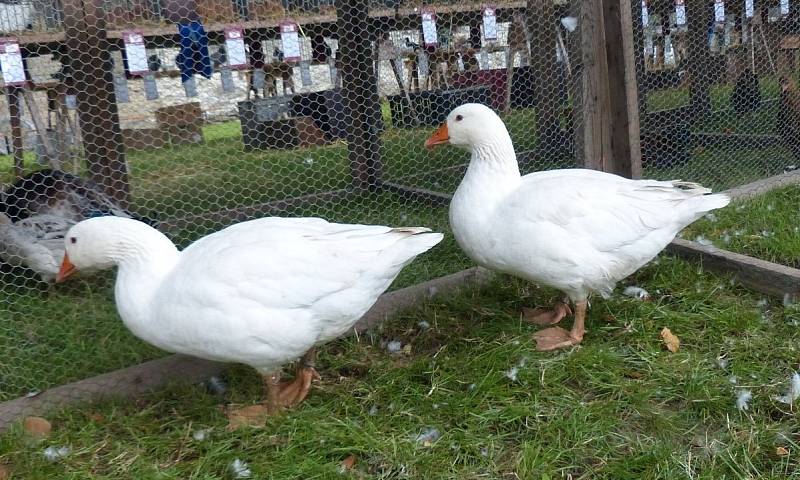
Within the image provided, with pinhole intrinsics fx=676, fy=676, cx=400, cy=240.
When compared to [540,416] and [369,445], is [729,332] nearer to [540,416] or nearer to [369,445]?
[540,416]

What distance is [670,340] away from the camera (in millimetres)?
2561

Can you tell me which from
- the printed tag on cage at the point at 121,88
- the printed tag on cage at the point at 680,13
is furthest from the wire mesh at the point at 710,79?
the printed tag on cage at the point at 121,88

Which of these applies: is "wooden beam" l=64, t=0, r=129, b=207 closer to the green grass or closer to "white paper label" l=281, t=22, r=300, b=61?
"white paper label" l=281, t=22, r=300, b=61

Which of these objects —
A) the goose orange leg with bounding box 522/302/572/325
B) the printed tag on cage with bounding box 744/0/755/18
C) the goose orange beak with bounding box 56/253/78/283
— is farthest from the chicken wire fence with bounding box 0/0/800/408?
the goose orange leg with bounding box 522/302/572/325

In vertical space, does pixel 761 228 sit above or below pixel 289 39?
below

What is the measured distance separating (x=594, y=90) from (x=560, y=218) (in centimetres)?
134

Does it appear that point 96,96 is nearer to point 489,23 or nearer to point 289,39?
point 289,39

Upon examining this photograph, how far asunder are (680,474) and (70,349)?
230 cm

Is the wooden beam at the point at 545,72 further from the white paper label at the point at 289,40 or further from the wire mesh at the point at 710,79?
the white paper label at the point at 289,40

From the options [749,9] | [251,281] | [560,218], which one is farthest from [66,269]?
[749,9]

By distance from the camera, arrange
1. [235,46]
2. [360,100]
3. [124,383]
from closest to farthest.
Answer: [124,383], [235,46], [360,100]

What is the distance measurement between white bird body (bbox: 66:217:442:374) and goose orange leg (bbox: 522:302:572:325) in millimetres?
799

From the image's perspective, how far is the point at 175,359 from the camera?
2.55m

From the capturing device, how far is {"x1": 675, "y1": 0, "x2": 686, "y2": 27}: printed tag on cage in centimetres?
461
